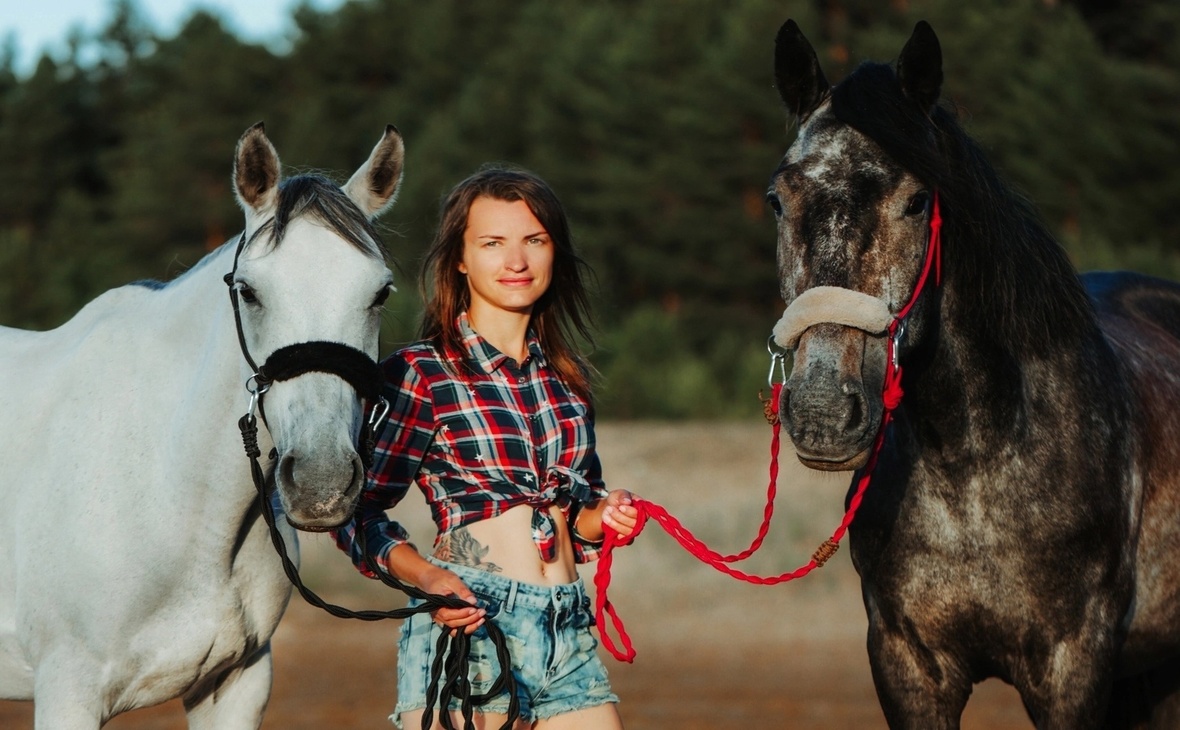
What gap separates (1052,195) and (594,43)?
1139 cm

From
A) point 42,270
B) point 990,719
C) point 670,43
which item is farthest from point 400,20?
point 990,719

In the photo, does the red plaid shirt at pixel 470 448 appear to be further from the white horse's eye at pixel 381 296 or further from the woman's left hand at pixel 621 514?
the white horse's eye at pixel 381 296

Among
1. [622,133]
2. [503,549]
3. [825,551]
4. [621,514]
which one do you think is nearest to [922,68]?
[825,551]

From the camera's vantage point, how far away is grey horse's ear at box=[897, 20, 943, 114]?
3.54 meters

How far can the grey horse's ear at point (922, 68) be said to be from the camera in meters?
3.54

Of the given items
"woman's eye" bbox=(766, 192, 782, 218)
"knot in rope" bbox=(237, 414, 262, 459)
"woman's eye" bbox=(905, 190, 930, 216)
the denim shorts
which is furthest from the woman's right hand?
"woman's eye" bbox=(905, 190, 930, 216)

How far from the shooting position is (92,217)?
3425 centimetres

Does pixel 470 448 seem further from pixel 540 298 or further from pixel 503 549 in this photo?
pixel 540 298

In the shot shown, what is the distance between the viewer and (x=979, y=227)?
145 inches

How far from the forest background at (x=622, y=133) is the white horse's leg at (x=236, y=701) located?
9.53 metres

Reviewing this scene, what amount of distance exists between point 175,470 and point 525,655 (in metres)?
1.04

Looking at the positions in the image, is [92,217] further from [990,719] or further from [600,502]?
[600,502]

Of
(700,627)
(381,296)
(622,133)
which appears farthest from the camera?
(622,133)

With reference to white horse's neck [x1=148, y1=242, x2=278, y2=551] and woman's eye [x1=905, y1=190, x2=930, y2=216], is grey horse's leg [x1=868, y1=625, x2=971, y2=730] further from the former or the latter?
white horse's neck [x1=148, y1=242, x2=278, y2=551]
